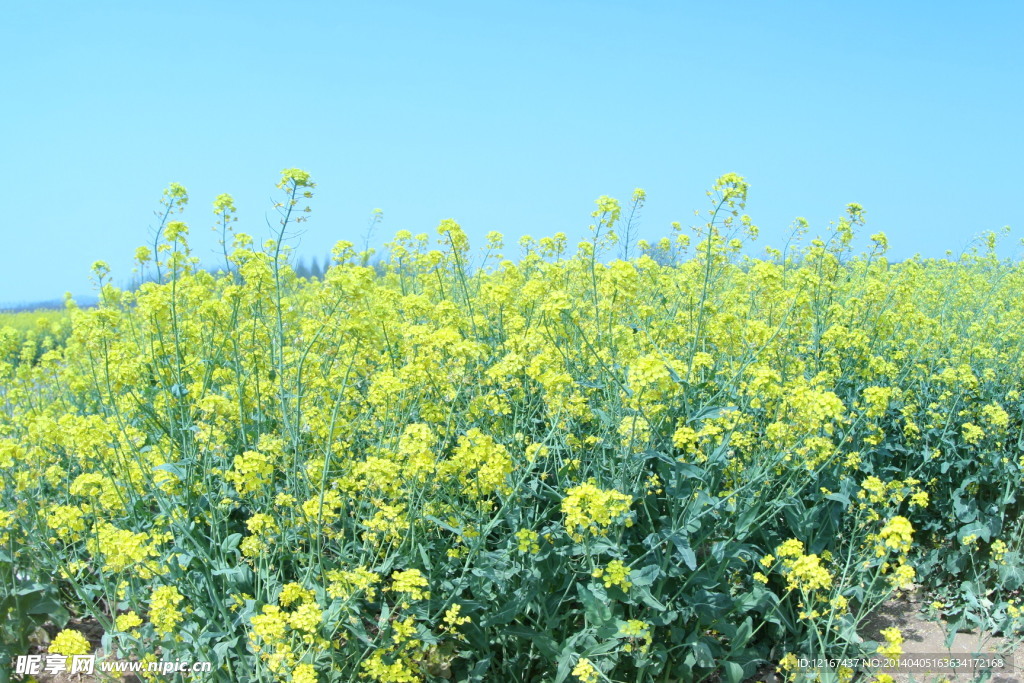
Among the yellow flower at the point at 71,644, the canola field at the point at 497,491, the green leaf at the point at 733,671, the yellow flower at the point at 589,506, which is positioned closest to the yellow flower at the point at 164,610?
the canola field at the point at 497,491

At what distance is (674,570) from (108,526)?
86.1 inches

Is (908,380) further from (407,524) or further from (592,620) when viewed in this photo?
(407,524)

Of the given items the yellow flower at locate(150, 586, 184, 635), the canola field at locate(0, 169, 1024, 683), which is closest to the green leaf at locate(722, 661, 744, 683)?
the canola field at locate(0, 169, 1024, 683)

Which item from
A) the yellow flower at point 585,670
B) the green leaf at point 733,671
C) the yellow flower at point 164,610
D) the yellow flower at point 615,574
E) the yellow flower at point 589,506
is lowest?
the green leaf at point 733,671

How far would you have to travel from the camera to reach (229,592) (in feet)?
9.39

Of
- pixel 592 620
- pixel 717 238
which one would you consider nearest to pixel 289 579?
pixel 592 620

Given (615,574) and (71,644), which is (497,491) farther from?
(71,644)

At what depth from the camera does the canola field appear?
2.76 m

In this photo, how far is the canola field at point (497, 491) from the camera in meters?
2.76

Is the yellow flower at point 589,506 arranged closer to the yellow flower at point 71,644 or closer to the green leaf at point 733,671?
the green leaf at point 733,671

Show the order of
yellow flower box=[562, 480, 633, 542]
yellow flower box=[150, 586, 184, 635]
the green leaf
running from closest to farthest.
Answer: yellow flower box=[150, 586, 184, 635] → yellow flower box=[562, 480, 633, 542] → the green leaf

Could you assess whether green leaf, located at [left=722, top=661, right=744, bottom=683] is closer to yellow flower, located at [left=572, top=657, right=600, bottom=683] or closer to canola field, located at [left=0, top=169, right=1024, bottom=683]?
canola field, located at [left=0, top=169, right=1024, bottom=683]

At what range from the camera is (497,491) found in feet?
9.53

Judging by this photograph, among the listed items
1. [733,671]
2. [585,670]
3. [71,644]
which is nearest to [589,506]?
[585,670]
